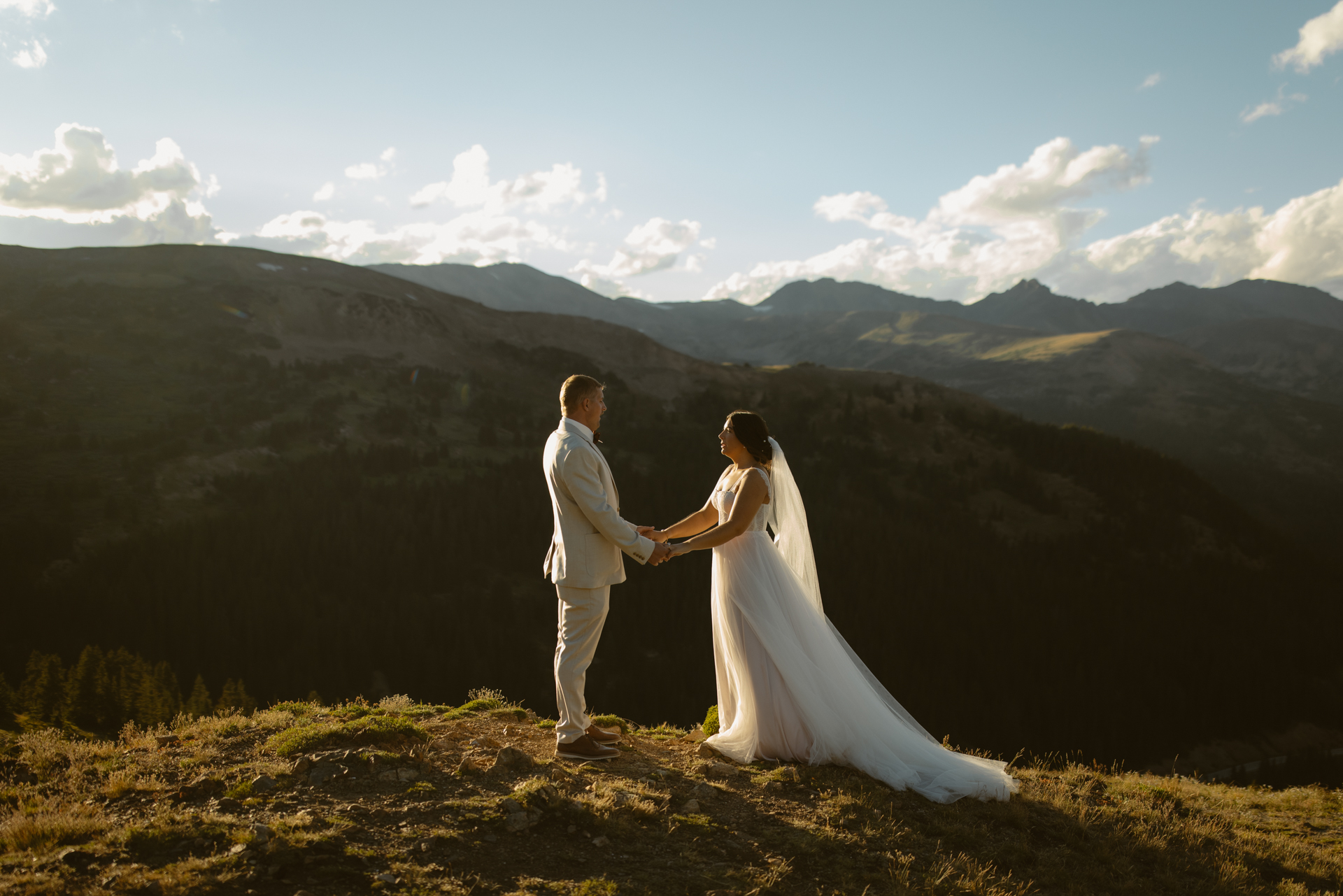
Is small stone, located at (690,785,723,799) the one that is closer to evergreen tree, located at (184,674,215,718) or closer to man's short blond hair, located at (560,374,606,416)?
man's short blond hair, located at (560,374,606,416)

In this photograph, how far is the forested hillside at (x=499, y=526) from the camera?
34594 mm

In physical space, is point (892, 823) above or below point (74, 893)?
below

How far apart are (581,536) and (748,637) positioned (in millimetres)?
1750

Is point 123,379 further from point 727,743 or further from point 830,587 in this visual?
point 727,743

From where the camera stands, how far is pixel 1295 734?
45.3 meters

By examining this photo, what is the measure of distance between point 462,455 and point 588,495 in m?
51.6

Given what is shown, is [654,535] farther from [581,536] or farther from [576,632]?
[576,632]

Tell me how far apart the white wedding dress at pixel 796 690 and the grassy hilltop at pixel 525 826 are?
0.70 feet

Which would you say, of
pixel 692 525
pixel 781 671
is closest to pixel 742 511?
pixel 692 525

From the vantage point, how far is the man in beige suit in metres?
5.35

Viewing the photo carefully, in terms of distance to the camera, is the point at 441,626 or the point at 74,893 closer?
the point at 74,893

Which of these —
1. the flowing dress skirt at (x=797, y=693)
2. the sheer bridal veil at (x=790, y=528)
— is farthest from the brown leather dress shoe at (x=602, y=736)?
the sheer bridal veil at (x=790, y=528)

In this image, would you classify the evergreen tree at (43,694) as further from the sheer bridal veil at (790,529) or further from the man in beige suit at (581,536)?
the sheer bridal veil at (790,529)

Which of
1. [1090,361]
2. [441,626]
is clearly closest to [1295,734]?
[441,626]
